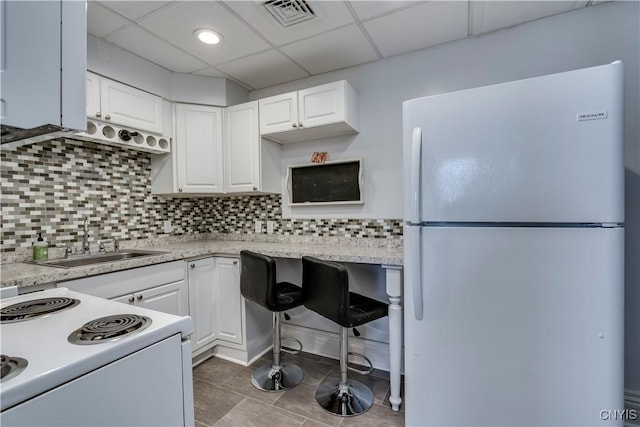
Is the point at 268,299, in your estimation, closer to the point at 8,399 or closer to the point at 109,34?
the point at 8,399

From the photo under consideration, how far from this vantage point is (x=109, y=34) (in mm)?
1994

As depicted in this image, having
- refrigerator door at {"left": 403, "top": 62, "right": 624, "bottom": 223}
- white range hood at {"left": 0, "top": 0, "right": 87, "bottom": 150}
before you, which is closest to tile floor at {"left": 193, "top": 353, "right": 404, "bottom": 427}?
refrigerator door at {"left": 403, "top": 62, "right": 624, "bottom": 223}

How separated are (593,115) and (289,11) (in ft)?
5.29

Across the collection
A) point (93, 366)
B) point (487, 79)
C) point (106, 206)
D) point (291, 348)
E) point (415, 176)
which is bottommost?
point (291, 348)

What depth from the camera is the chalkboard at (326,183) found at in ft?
7.94

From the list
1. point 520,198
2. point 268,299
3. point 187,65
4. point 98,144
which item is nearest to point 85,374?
point 268,299

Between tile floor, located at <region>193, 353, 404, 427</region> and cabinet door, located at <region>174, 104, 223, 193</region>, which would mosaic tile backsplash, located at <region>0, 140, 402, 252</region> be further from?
tile floor, located at <region>193, 353, 404, 427</region>

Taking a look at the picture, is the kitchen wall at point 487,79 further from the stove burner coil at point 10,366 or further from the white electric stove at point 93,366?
the stove burner coil at point 10,366

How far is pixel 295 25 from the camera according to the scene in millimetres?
1922

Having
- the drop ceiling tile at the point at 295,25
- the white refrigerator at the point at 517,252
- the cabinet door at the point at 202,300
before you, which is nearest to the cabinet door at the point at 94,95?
the drop ceiling tile at the point at 295,25

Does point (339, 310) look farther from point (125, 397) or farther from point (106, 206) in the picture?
point (106, 206)

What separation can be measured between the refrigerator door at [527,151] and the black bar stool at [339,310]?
1.85 feet

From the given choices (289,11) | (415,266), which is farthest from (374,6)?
(415,266)

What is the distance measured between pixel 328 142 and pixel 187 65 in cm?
129
